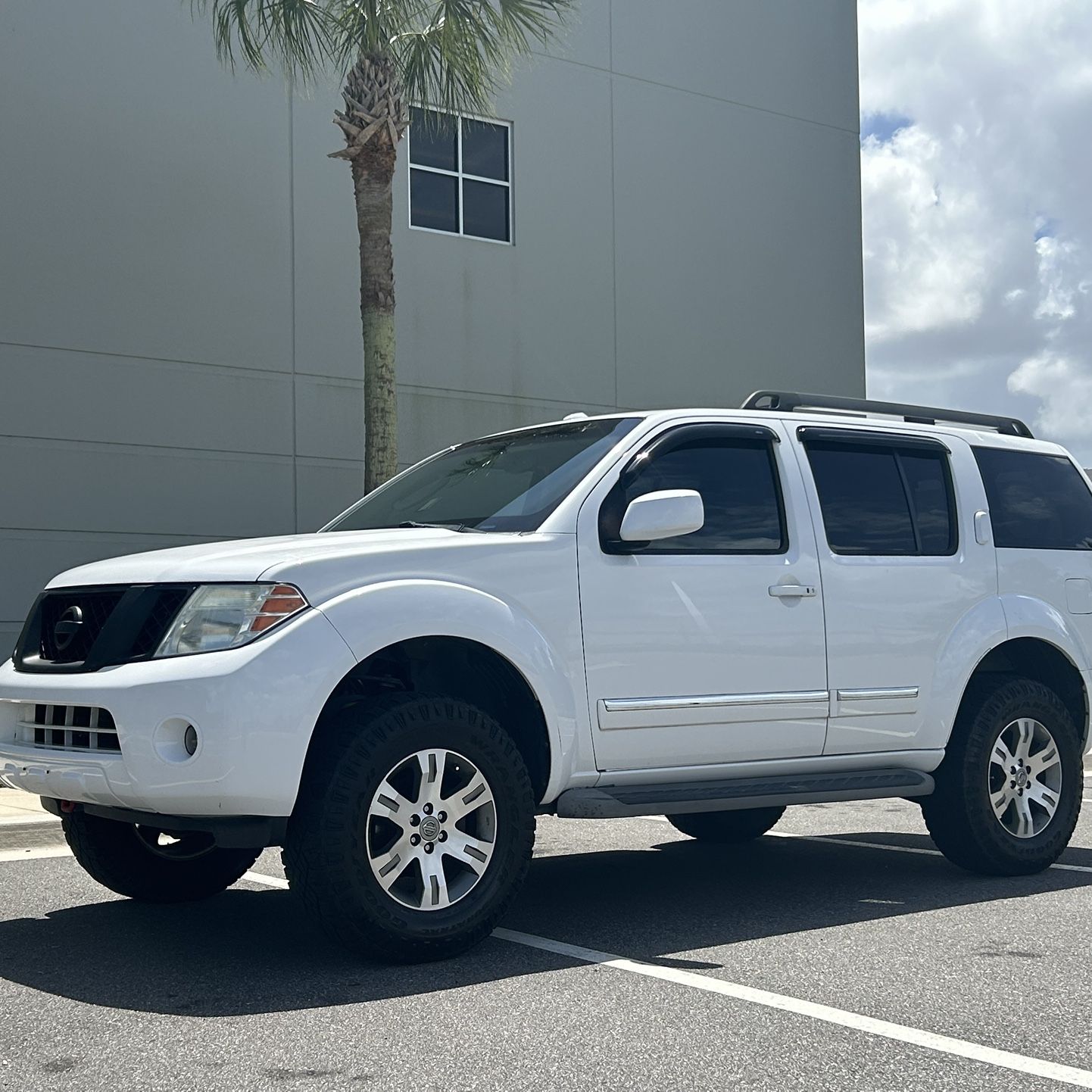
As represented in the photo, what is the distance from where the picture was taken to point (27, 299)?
15.9 metres

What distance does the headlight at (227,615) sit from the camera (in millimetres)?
5141

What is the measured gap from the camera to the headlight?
514 cm

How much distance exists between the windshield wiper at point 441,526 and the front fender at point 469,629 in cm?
48

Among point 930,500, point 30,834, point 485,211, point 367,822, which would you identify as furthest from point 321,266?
point 367,822

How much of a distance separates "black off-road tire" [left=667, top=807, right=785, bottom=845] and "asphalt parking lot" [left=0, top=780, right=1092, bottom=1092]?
0.88m

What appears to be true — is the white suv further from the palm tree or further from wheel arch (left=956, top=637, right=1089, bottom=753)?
the palm tree

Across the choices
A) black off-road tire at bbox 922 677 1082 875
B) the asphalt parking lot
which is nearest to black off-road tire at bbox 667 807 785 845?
the asphalt parking lot

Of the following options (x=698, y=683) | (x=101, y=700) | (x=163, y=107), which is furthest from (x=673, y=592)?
(x=163, y=107)

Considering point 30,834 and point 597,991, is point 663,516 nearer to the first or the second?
point 597,991

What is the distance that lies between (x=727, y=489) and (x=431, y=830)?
6.64ft

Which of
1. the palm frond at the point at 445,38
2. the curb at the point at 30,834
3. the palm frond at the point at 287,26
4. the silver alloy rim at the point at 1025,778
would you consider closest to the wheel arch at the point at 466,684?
the silver alloy rim at the point at 1025,778

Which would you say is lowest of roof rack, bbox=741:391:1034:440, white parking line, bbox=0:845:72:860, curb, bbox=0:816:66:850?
curb, bbox=0:816:66:850

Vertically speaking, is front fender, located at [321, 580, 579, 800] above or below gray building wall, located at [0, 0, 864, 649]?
below

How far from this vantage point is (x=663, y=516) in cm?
585
